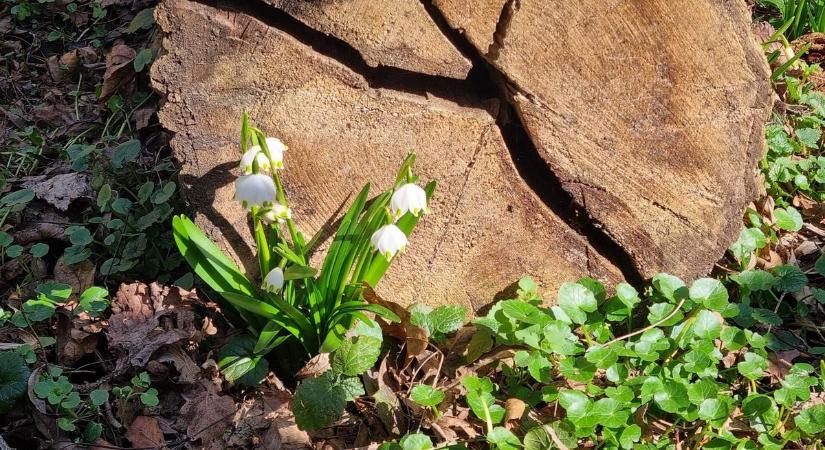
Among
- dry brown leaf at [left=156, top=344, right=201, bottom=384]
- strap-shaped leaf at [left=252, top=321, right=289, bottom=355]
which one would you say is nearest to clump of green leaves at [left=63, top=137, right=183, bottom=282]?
dry brown leaf at [left=156, top=344, right=201, bottom=384]

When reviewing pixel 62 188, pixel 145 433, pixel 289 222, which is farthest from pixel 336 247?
pixel 62 188

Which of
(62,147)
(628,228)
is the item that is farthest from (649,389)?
(62,147)

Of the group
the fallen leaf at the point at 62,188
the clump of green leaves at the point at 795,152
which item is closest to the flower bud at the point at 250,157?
the fallen leaf at the point at 62,188

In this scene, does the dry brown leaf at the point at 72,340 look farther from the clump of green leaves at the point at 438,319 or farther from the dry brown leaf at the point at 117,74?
the dry brown leaf at the point at 117,74

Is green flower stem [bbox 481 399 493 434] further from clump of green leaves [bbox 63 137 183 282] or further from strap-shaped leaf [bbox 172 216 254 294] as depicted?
clump of green leaves [bbox 63 137 183 282]

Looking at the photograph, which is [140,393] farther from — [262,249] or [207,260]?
[262,249]
